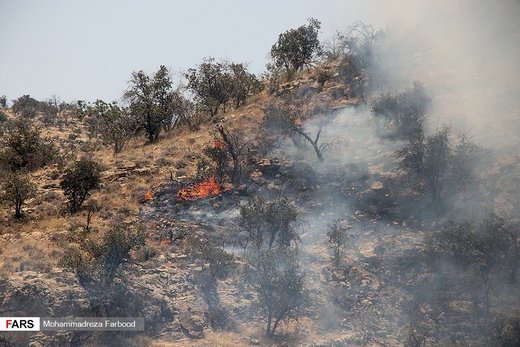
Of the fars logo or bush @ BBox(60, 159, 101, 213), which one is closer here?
the fars logo

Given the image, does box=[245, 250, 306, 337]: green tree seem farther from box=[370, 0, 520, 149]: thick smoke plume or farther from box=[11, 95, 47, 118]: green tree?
box=[11, 95, 47, 118]: green tree

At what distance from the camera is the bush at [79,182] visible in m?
23.0

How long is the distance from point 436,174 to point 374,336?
9528mm

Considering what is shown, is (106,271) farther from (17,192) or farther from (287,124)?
(287,124)

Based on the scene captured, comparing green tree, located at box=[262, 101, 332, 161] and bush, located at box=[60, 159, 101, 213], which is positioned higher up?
green tree, located at box=[262, 101, 332, 161]

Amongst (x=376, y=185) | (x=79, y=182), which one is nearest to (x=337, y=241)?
(x=376, y=185)

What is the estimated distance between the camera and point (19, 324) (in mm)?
15773

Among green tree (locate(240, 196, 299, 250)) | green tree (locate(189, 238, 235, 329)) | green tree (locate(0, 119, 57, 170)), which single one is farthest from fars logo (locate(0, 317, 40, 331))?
green tree (locate(0, 119, 57, 170))

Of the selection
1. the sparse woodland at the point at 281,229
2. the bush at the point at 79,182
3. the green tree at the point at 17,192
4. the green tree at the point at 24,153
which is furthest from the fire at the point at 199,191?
the green tree at the point at 24,153

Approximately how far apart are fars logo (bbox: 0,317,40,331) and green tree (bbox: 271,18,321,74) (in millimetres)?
29978

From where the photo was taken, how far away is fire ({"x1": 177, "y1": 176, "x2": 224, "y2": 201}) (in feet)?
79.0

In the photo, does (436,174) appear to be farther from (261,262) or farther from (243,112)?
(243,112)

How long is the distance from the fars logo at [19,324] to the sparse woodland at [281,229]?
0.95 feet

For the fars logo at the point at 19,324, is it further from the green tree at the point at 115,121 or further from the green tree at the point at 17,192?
the green tree at the point at 115,121
